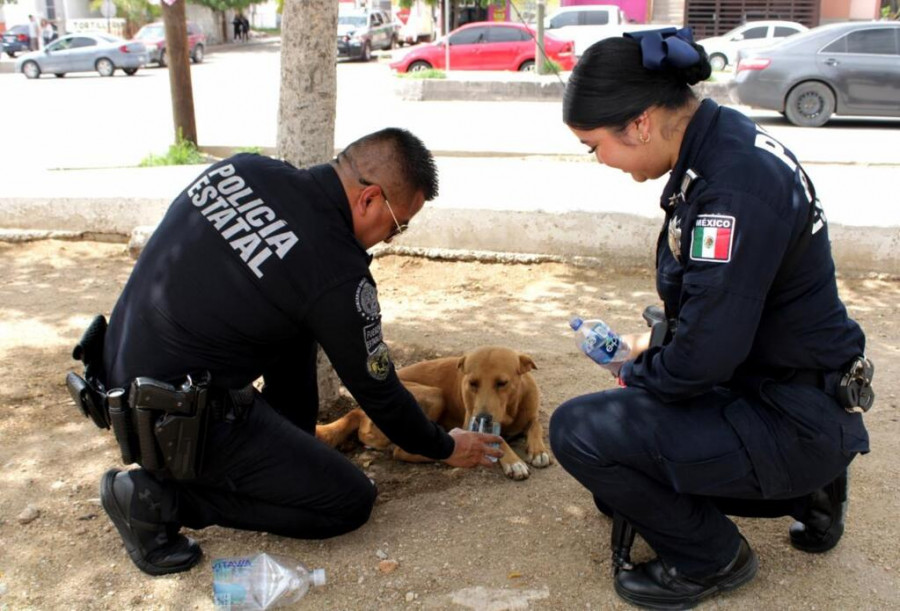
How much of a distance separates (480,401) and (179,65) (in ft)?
24.0

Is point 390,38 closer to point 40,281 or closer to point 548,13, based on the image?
point 548,13

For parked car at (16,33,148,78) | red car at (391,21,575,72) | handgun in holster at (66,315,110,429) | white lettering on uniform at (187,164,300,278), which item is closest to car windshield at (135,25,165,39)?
parked car at (16,33,148,78)

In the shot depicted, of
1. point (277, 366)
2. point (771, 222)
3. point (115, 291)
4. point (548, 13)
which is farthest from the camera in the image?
point (548, 13)

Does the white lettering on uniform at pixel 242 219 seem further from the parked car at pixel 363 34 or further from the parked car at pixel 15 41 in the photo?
the parked car at pixel 15 41

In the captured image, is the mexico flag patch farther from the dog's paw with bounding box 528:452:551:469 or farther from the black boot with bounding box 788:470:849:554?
the dog's paw with bounding box 528:452:551:469

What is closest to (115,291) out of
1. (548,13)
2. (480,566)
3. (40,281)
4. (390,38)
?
(40,281)

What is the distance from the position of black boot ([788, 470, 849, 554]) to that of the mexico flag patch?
1145 millimetres

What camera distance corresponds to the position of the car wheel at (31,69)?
28828mm

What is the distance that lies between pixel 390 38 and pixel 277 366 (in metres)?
40.2

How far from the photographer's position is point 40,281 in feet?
22.3

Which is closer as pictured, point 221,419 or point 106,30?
point 221,419

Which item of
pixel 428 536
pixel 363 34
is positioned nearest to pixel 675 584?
pixel 428 536

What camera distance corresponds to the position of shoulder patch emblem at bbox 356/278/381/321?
294 cm

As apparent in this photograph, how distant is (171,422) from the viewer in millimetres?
2939
